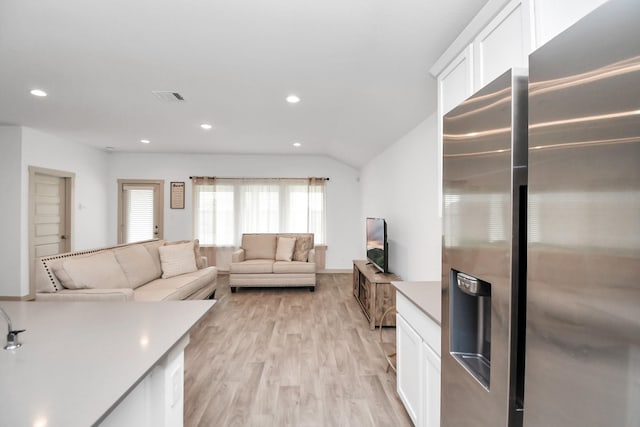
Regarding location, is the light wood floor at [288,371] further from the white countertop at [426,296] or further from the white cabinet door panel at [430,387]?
the white countertop at [426,296]

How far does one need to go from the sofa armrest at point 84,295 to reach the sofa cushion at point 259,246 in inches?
118

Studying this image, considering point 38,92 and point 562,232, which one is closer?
point 562,232

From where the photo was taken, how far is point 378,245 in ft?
12.6

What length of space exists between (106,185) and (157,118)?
11.0ft

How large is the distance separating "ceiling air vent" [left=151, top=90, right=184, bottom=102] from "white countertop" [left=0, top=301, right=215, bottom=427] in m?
2.12

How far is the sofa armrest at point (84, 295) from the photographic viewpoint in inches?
94.4

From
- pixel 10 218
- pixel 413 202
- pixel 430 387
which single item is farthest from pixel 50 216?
pixel 430 387

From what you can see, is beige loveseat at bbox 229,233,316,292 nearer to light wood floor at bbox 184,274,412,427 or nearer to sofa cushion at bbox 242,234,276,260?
sofa cushion at bbox 242,234,276,260

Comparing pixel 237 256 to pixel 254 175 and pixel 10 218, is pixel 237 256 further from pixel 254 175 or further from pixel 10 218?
pixel 10 218

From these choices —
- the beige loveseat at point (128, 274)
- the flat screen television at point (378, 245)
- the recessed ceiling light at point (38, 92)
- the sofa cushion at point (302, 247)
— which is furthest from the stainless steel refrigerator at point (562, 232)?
the sofa cushion at point (302, 247)

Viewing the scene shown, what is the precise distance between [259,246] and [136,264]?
2.36 meters

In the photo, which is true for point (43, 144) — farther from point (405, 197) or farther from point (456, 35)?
point (456, 35)

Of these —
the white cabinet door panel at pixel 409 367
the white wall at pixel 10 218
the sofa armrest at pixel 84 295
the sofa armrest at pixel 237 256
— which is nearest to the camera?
the white cabinet door panel at pixel 409 367

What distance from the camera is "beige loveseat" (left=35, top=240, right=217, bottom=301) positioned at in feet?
8.14
